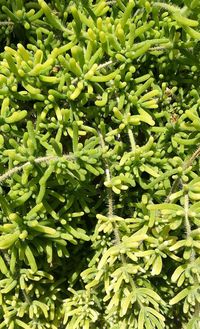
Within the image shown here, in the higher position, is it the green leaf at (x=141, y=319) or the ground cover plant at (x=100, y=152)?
the ground cover plant at (x=100, y=152)

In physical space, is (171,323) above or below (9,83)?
below

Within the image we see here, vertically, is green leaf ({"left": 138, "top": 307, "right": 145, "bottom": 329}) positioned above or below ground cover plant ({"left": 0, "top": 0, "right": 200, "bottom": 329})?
below

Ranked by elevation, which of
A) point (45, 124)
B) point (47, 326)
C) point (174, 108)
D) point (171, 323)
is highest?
point (45, 124)

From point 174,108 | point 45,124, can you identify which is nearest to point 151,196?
point 174,108

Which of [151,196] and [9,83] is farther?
[151,196]

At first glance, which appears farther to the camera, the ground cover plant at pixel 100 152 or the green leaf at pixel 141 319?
the green leaf at pixel 141 319

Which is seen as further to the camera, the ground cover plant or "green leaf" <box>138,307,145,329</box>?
"green leaf" <box>138,307,145,329</box>

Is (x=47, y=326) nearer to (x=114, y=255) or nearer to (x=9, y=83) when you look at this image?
(x=114, y=255)

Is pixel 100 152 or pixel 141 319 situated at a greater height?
pixel 100 152
